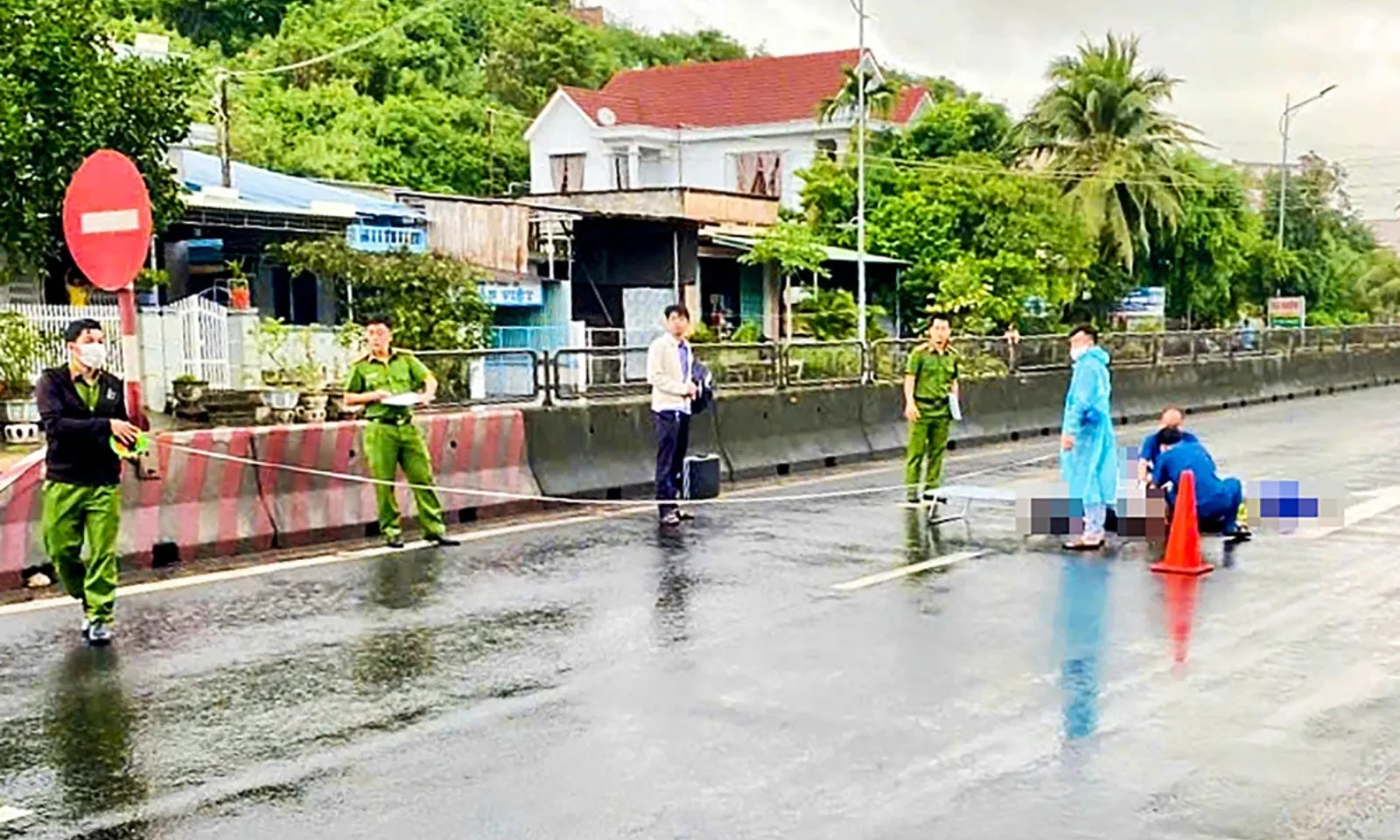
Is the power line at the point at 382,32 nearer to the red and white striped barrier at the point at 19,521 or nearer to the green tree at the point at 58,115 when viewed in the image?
the green tree at the point at 58,115

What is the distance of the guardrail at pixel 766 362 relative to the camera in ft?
50.2

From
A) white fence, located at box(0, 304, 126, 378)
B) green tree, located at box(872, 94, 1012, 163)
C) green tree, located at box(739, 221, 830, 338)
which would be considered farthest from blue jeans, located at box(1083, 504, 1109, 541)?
green tree, located at box(872, 94, 1012, 163)

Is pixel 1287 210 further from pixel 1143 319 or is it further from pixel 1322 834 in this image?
pixel 1322 834

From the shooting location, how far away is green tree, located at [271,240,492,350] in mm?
25688

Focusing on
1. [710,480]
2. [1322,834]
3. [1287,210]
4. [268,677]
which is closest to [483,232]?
[710,480]

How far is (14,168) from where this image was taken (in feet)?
67.4

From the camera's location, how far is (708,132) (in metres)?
56.8

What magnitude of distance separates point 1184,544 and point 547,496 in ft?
20.1

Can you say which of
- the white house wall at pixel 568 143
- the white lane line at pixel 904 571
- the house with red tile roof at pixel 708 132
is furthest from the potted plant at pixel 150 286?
the white house wall at pixel 568 143

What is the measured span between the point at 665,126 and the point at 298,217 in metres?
33.5

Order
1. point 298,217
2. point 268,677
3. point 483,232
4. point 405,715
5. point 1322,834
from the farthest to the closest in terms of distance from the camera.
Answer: point 483,232 < point 298,217 < point 268,677 < point 405,715 < point 1322,834

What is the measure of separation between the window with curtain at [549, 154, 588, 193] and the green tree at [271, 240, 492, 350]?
30148 millimetres

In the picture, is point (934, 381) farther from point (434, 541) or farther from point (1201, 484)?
point (434, 541)

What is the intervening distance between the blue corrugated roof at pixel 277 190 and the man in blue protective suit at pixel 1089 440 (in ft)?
57.5
